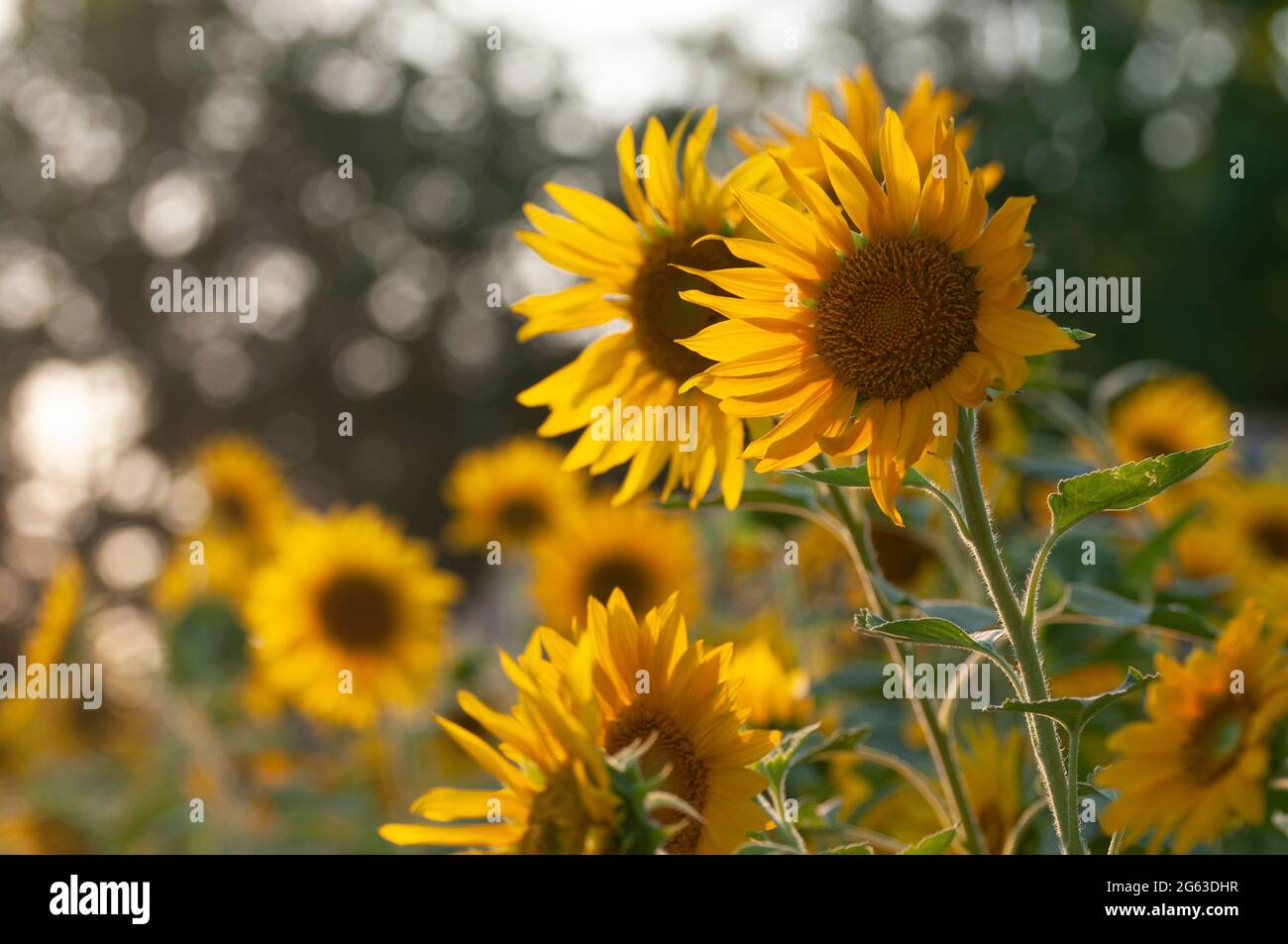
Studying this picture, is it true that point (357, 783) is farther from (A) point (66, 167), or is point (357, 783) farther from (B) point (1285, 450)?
(A) point (66, 167)

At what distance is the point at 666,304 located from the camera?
101 centimetres

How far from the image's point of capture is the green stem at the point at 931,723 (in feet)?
3.02

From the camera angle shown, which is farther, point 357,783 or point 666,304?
point 357,783

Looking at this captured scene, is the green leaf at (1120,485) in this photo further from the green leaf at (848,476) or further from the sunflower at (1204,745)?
the sunflower at (1204,745)

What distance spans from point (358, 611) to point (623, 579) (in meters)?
0.47

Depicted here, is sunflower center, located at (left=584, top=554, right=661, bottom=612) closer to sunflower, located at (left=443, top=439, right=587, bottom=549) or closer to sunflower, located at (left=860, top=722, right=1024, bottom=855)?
sunflower, located at (left=443, top=439, right=587, bottom=549)

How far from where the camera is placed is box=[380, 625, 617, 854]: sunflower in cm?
66

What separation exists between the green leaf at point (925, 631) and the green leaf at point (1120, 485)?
0.27 feet

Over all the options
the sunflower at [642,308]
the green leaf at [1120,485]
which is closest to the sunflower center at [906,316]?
the green leaf at [1120,485]

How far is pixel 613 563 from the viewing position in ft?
7.25
